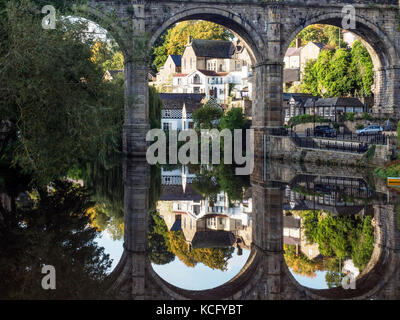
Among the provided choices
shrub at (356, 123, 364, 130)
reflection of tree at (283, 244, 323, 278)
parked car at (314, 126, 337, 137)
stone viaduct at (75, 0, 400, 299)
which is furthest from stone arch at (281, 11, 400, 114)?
reflection of tree at (283, 244, 323, 278)

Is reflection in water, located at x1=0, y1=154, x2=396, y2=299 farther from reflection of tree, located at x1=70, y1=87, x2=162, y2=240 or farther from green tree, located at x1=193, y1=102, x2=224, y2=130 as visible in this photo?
green tree, located at x1=193, y1=102, x2=224, y2=130

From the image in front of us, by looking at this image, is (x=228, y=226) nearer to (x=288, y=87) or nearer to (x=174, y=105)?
(x=174, y=105)

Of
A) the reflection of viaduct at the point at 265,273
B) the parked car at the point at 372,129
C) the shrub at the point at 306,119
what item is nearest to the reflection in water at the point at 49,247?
the reflection of viaduct at the point at 265,273

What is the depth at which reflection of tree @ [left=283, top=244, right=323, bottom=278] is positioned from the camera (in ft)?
29.1

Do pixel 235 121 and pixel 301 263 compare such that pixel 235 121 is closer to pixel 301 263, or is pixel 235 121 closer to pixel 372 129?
pixel 372 129

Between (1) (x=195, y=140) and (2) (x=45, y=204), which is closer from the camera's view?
(2) (x=45, y=204)

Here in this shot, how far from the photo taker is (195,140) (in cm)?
4069

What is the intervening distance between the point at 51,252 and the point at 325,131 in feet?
98.9

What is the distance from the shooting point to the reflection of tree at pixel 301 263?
8.88 metres

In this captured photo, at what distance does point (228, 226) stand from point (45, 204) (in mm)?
4946

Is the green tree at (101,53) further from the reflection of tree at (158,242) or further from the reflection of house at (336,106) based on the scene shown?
the reflection of house at (336,106)

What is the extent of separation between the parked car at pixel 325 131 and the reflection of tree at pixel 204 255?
26849 mm

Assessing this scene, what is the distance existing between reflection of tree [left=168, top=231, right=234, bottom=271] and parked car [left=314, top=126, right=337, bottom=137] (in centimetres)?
2685
